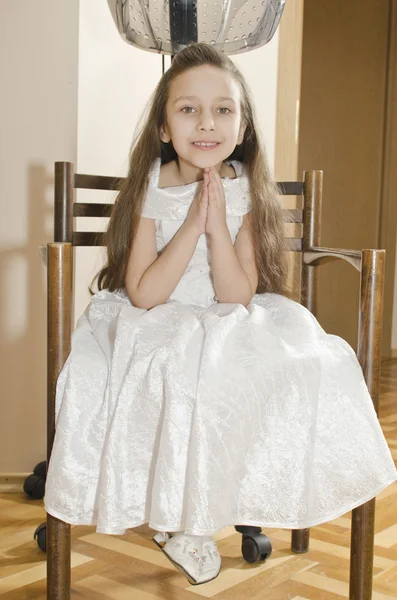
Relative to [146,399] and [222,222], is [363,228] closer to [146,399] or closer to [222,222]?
[222,222]

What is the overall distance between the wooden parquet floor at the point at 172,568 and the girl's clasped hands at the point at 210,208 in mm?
565

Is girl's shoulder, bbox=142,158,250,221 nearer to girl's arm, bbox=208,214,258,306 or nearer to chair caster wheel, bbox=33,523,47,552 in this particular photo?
girl's arm, bbox=208,214,258,306

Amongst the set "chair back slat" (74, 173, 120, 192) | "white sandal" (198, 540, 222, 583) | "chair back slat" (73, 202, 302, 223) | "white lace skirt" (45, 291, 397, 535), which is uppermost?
"chair back slat" (74, 173, 120, 192)

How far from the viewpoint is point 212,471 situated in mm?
986

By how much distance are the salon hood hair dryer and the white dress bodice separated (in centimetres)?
25

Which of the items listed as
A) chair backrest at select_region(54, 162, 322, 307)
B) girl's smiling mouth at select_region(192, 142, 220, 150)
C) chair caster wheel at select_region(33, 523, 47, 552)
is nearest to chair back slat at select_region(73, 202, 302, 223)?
chair backrest at select_region(54, 162, 322, 307)

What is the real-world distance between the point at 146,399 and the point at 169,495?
12 cm

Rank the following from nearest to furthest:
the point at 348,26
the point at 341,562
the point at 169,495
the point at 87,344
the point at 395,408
Result: the point at 169,495 < the point at 87,344 < the point at 341,562 < the point at 395,408 < the point at 348,26

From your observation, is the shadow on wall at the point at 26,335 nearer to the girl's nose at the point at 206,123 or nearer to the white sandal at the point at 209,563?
the girl's nose at the point at 206,123

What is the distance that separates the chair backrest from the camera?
1.37 m

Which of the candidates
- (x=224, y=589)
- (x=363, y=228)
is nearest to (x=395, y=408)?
(x=363, y=228)

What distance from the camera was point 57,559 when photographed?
1059 millimetres

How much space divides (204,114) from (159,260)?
0.78ft

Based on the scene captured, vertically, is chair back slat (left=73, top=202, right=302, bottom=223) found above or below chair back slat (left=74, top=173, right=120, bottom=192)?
below
